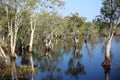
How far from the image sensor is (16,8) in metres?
54.8

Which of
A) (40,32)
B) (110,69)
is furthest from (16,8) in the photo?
(40,32)

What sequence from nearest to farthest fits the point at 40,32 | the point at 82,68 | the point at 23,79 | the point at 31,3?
the point at 23,79, the point at 82,68, the point at 31,3, the point at 40,32

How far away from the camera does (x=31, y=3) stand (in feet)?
178

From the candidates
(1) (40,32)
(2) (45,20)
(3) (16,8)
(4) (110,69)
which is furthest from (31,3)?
(1) (40,32)

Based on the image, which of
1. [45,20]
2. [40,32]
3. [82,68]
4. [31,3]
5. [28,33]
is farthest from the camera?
[40,32]

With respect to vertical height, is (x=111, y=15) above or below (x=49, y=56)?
above

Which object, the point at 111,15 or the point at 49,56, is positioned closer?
the point at 111,15

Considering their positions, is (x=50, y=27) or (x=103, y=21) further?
(x=50, y=27)

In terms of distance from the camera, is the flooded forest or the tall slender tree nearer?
the flooded forest

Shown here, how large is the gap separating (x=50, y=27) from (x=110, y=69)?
5184cm

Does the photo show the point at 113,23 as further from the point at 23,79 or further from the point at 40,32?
the point at 40,32

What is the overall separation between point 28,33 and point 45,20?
391 inches

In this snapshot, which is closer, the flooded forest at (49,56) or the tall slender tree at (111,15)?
the flooded forest at (49,56)

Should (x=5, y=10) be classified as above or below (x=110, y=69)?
above
